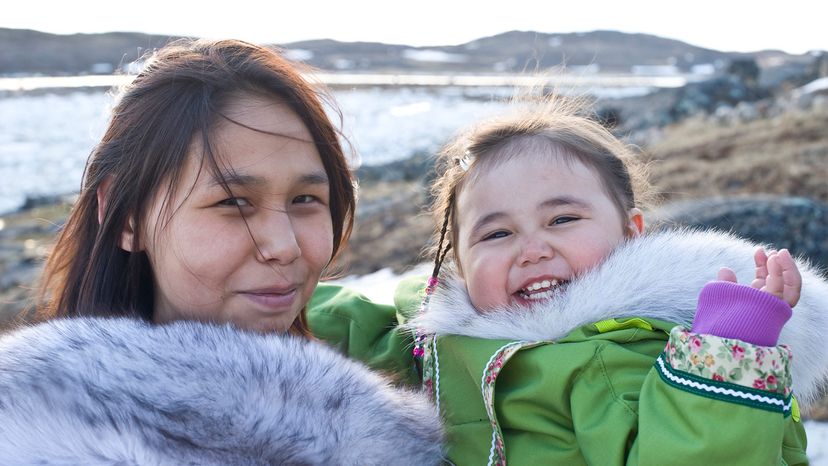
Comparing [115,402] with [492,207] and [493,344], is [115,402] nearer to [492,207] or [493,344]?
[493,344]

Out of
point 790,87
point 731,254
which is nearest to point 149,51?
point 731,254

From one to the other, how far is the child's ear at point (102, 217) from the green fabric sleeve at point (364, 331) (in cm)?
58

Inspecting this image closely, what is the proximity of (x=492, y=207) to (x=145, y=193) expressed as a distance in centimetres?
77

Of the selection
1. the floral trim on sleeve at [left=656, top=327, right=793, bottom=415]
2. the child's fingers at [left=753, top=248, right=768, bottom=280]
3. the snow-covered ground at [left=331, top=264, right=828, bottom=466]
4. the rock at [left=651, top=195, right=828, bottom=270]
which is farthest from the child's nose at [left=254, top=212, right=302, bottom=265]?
the rock at [left=651, top=195, right=828, bottom=270]

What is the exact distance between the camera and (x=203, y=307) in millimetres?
1583

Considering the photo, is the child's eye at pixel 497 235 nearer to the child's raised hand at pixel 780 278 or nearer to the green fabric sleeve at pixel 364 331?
the green fabric sleeve at pixel 364 331

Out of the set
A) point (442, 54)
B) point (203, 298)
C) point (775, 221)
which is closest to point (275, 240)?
point (203, 298)

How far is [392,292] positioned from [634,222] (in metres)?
2.38

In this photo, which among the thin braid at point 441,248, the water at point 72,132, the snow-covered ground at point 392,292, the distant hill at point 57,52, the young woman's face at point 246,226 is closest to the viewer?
the young woman's face at point 246,226

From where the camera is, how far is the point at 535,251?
1.70m

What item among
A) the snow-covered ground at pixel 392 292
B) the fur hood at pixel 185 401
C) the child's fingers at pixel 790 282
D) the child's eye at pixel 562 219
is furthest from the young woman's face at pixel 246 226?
the snow-covered ground at pixel 392 292

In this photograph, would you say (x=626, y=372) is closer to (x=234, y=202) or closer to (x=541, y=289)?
(x=541, y=289)

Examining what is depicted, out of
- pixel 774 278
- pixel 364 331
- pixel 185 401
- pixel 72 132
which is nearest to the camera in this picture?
pixel 185 401

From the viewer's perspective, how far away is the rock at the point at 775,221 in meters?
3.86
